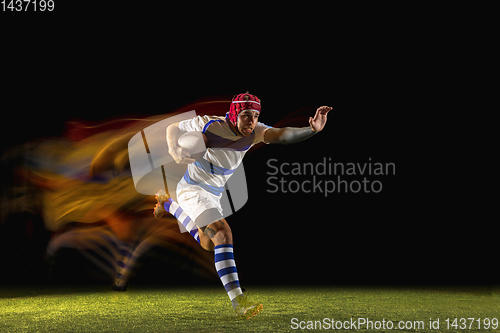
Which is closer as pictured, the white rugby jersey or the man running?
the man running

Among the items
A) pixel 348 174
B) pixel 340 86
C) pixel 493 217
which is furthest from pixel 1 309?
pixel 493 217

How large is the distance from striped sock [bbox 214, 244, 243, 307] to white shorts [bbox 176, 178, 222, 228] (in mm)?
267

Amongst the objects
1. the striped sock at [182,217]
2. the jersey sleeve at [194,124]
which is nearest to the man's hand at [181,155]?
the jersey sleeve at [194,124]

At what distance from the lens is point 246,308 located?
309 cm

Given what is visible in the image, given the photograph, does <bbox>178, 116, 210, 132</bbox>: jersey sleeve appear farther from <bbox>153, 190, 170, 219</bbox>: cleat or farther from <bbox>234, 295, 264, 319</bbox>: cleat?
<bbox>234, 295, 264, 319</bbox>: cleat

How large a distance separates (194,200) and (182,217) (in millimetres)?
248

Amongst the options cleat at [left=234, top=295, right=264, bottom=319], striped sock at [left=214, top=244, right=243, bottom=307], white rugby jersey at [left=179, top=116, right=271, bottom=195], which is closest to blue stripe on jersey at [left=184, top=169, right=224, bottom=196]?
white rugby jersey at [left=179, top=116, right=271, bottom=195]

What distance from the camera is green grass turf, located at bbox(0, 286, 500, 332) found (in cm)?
300

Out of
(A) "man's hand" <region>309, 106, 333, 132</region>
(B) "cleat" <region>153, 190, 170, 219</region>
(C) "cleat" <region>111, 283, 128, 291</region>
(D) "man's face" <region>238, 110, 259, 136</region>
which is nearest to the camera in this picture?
(A) "man's hand" <region>309, 106, 333, 132</region>

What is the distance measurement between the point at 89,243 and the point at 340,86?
12.2 ft

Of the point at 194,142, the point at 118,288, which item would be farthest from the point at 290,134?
the point at 118,288

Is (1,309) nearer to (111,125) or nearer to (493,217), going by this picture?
(111,125)

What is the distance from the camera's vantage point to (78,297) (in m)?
4.68

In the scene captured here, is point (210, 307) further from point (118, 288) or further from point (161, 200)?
point (118, 288)
